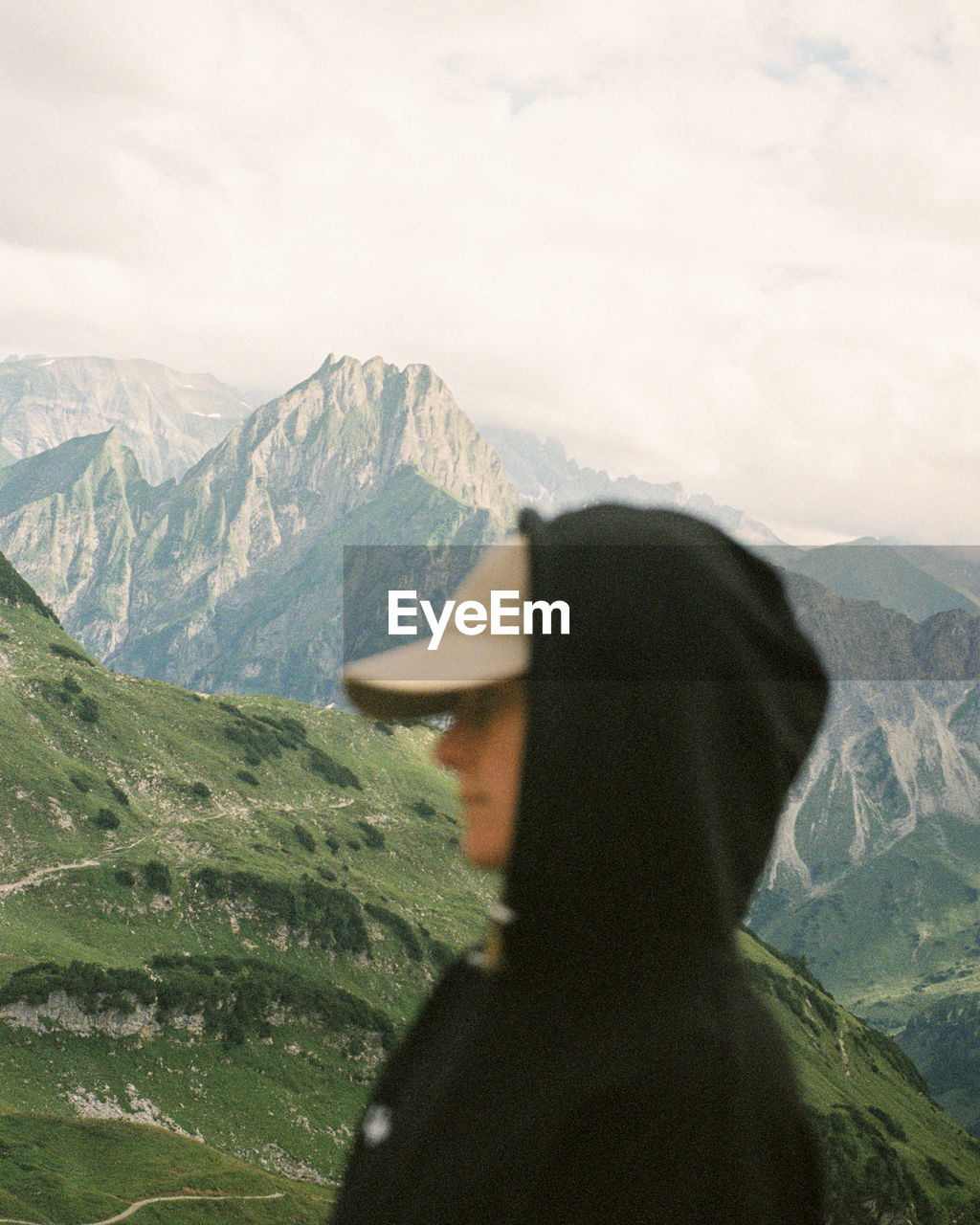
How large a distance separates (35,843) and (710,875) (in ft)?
327

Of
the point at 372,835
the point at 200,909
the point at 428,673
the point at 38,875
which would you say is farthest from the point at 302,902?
the point at 428,673

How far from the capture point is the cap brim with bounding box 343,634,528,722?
10.2 ft

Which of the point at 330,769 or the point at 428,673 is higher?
the point at 330,769

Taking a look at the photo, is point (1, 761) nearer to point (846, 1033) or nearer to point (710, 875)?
point (710, 875)

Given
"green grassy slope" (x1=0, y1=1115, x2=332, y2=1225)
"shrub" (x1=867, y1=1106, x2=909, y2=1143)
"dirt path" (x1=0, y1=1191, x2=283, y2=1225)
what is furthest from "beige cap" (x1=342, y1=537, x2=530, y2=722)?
"shrub" (x1=867, y1=1106, x2=909, y2=1143)

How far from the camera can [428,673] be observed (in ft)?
11.3

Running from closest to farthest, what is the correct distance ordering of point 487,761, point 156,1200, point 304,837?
point 487,761, point 156,1200, point 304,837

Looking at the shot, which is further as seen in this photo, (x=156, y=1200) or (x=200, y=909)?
(x=200, y=909)

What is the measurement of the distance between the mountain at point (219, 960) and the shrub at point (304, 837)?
579 millimetres

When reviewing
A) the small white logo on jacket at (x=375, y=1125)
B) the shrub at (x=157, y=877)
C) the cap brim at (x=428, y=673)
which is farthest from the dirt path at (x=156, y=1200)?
the cap brim at (x=428, y=673)

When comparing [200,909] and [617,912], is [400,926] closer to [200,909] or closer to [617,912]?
[200,909]

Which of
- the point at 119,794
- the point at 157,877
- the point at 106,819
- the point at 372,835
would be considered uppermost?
the point at 119,794

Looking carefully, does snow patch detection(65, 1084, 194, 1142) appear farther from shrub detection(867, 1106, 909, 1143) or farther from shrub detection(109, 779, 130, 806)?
shrub detection(867, 1106, 909, 1143)

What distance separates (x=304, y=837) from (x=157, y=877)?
33.3 meters
